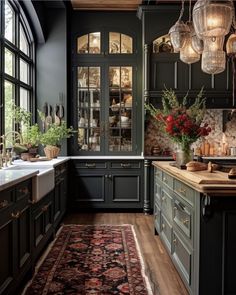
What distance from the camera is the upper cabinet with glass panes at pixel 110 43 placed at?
598 cm

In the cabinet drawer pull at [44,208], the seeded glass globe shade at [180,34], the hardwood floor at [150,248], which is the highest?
the seeded glass globe shade at [180,34]

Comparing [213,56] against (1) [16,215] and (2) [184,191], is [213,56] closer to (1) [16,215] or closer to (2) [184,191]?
(2) [184,191]

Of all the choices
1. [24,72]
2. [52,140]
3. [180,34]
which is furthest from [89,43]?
[180,34]

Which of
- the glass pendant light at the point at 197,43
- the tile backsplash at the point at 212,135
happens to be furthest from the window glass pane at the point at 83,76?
the glass pendant light at the point at 197,43

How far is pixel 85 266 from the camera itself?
3.22 metres

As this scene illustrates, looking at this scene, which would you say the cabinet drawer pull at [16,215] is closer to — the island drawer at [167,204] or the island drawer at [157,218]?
the island drawer at [167,204]

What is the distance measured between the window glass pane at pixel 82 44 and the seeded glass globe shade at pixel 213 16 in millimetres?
3692

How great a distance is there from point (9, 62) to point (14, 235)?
3028 mm

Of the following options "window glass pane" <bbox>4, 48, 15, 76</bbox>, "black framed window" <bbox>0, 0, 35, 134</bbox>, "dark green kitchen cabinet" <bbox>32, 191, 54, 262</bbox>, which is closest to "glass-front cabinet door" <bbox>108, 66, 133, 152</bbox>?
"black framed window" <bbox>0, 0, 35, 134</bbox>

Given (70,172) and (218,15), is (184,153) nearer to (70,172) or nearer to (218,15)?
(218,15)

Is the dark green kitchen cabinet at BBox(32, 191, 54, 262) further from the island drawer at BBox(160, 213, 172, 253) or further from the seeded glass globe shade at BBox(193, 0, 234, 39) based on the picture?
the seeded glass globe shade at BBox(193, 0, 234, 39)

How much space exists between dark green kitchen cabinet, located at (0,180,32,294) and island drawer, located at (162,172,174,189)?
4.16 feet

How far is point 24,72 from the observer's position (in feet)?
18.4

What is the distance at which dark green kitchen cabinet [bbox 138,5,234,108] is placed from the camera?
5.64 meters
